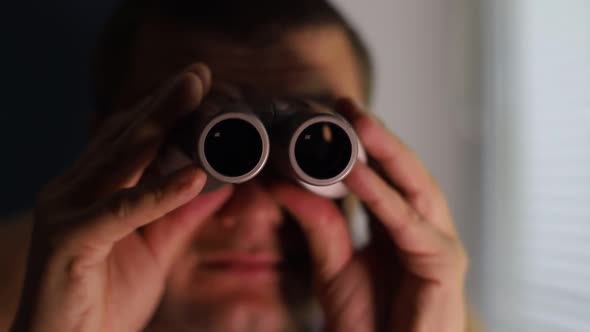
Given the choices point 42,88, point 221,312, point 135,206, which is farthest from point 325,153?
point 42,88

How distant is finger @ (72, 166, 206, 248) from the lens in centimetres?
44

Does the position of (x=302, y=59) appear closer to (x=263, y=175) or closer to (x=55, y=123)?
(x=263, y=175)

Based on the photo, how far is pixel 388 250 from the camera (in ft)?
2.21

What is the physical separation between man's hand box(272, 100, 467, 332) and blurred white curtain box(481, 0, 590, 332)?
60cm

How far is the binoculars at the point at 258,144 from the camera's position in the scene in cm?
44

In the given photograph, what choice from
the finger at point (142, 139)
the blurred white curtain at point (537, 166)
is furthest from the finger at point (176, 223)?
the blurred white curtain at point (537, 166)

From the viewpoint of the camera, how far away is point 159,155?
1.79 feet

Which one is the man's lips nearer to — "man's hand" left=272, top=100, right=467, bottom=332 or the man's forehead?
"man's hand" left=272, top=100, right=467, bottom=332

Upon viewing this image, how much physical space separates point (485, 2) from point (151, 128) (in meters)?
1.07

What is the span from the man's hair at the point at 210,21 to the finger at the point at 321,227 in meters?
0.26

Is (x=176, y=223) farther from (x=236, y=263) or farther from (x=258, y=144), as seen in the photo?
(x=258, y=144)

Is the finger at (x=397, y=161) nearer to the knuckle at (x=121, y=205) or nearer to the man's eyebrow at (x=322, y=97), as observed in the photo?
the man's eyebrow at (x=322, y=97)

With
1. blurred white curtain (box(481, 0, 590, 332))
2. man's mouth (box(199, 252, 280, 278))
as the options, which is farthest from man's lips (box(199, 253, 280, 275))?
blurred white curtain (box(481, 0, 590, 332))

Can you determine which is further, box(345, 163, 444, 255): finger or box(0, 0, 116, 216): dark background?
box(0, 0, 116, 216): dark background
